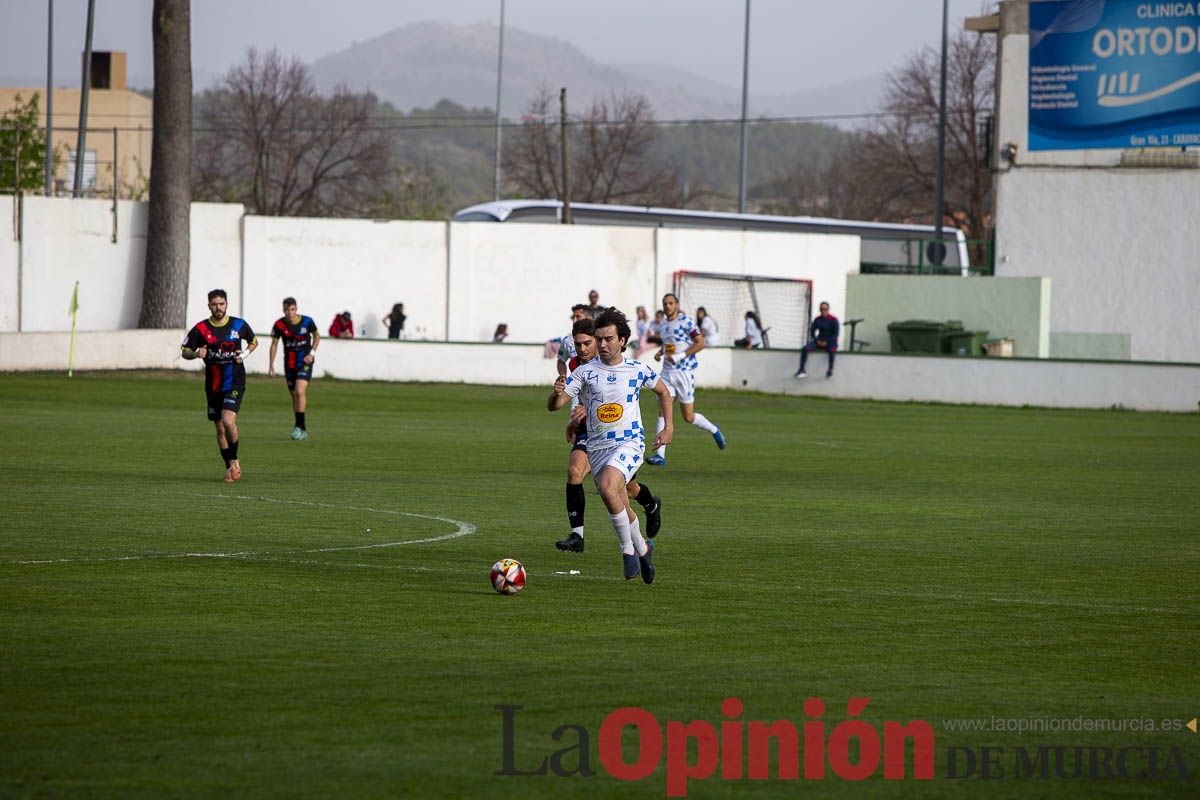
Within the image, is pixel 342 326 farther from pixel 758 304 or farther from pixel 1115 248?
pixel 1115 248

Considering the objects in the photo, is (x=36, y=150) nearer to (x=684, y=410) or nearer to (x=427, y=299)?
(x=427, y=299)

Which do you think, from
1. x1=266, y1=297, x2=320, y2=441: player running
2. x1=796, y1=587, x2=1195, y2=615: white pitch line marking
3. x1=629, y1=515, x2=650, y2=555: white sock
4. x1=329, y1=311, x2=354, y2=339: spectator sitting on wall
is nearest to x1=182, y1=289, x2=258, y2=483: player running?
x1=266, y1=297, x2=320, y2=441: player running

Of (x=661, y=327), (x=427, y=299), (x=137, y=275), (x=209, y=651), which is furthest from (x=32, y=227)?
(x=209, y=651)

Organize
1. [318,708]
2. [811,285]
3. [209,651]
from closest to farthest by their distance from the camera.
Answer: [318,708] < [209,651] < [811,285]

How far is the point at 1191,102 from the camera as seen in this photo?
48.6 m

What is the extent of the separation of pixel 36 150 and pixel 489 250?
22244 millimetres

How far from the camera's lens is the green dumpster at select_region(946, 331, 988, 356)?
47781 mm

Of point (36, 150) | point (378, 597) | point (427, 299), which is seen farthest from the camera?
point (36, 150)

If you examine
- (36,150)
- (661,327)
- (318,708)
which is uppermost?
(36,150)

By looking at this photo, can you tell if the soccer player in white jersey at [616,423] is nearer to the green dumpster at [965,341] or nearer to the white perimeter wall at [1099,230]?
the green dumpster at [965,341]

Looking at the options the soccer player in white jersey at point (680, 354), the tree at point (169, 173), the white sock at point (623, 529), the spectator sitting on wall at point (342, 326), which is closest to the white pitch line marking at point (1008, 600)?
the white sock at point (623, 529)

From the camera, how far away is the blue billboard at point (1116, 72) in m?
48.4

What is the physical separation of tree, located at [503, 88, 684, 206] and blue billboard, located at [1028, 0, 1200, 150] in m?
46.6

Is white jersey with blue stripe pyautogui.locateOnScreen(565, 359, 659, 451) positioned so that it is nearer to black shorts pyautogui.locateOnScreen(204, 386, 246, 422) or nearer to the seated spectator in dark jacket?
black shorts pyautogui.locateOnScreen(204, 386, 246, 422)
